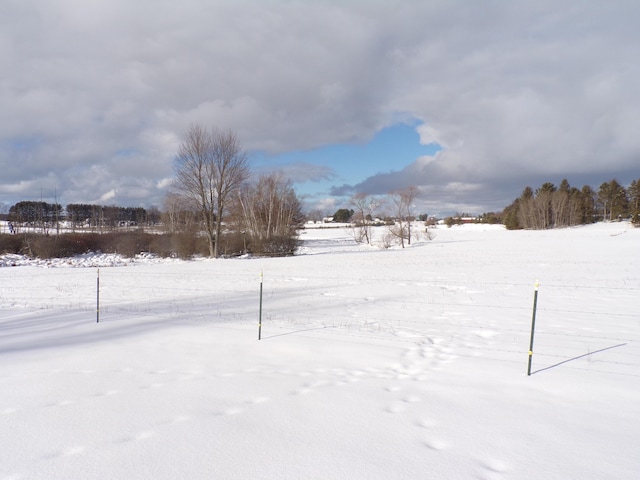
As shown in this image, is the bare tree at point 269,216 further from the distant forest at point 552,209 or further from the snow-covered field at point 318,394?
the distant forest at point 552,209

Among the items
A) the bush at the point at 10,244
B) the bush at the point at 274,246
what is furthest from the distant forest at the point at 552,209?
the bush at the point at 274,246

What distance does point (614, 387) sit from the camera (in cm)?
478

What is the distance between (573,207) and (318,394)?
10368 cm

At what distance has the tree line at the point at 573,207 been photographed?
8425cm

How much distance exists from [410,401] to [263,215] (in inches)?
1536

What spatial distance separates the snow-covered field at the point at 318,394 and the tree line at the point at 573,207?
87.8 m

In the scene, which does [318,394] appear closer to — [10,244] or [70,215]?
[10,244]

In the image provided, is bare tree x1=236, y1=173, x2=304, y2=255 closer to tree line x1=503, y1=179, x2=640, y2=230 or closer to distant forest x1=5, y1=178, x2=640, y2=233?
distant forest x1=5, y1=178, x2=640, y2=233

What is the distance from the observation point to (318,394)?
4.46 m

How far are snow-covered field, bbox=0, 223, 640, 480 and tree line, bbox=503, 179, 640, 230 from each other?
8776 cm

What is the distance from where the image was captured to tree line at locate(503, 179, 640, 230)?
84250 millimetres

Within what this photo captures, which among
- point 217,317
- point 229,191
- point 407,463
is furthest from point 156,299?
point 229,191

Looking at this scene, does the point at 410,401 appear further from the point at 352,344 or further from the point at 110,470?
the point at 110,470

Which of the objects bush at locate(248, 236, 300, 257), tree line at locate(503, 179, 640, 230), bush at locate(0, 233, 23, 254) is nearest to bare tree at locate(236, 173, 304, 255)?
bush at locate(248, 236, 300, 257)
